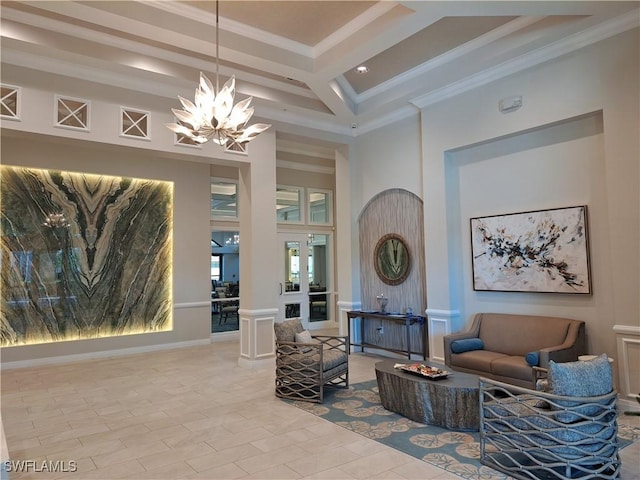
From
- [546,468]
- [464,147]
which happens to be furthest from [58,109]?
[546,468]

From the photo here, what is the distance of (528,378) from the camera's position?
176 inches

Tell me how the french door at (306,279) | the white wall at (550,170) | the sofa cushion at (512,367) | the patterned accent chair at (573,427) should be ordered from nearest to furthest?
the patterned accent chair at (573,427)
the white wall at (550,170)
the sofa cushion at (512,367)
the french door at (306,279)

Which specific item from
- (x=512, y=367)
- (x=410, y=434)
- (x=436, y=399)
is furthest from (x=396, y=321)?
(x=410, y=434)

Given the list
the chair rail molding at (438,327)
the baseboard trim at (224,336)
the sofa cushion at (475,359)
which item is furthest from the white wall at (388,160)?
the baseboard trim at (224,336)

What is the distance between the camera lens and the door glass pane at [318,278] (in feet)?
34.2

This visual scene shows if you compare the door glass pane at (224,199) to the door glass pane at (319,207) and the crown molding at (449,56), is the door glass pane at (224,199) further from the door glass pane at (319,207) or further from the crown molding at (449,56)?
the crown molding at (449,56)

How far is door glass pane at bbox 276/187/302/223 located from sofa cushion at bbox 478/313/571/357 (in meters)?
5.58

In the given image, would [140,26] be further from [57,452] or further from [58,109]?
[57,452]

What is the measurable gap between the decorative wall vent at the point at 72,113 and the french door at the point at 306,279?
5.26 meters

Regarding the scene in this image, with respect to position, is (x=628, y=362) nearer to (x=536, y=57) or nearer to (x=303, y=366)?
(x=303, y=366)

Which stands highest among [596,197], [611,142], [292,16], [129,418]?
[292,16]

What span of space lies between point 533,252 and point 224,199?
6.32m

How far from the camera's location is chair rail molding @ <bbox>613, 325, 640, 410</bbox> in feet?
13.8

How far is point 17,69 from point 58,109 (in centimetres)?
55
